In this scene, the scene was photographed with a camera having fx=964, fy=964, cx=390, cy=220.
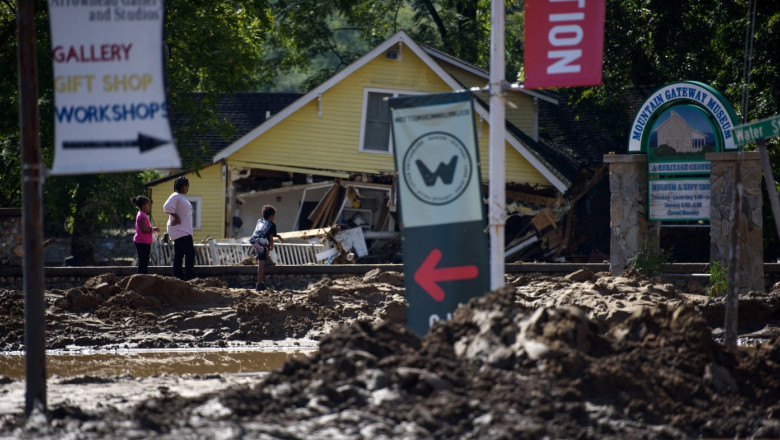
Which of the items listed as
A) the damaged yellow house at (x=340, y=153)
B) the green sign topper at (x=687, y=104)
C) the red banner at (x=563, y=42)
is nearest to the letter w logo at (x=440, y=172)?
the red banner at (x=563, y=42)

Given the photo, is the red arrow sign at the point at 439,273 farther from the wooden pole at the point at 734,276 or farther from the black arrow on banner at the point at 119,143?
the black arrow on banner at the point at 119,143

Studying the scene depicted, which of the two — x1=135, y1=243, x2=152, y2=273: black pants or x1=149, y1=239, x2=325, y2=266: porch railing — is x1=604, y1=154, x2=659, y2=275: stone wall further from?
x1=135, y1=243, x2=152, y2=273: black pants

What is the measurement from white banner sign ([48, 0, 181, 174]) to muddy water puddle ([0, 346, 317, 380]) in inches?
144

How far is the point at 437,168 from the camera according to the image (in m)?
9.44

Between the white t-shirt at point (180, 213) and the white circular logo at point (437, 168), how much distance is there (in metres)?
6.67

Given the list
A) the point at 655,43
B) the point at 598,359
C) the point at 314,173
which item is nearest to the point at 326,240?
the point at 314,173

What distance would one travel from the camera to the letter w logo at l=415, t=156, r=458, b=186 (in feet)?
30.8

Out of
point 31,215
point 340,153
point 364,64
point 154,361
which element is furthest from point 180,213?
point 364,64

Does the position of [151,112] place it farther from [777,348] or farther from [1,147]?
[1,147]

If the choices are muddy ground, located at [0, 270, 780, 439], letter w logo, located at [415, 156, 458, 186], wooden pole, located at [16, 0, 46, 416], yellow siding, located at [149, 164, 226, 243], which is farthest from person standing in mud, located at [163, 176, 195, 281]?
yellow siding, located at [149, 164, 226, 243]

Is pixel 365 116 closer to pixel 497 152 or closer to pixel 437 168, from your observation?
pixel 437 168

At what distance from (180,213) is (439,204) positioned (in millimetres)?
7001

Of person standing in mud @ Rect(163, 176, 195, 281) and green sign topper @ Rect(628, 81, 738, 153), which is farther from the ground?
green sign topper @ Rect(628, 81, 738, 153)

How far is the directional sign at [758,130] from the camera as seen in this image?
1062 cm
